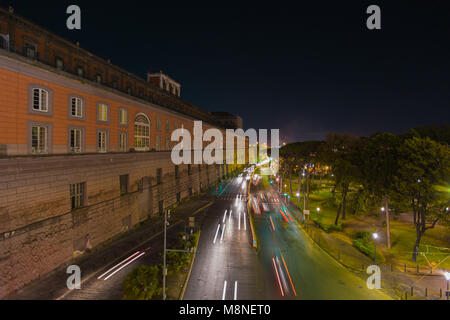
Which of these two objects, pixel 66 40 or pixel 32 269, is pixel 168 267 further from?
pixel 66 40

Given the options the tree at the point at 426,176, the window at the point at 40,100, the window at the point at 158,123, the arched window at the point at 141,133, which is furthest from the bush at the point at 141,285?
the window at the point at 158,123

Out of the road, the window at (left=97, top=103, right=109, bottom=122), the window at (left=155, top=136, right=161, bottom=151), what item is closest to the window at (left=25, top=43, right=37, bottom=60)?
the window at (left=97, top=103, right=109, bottom=122)

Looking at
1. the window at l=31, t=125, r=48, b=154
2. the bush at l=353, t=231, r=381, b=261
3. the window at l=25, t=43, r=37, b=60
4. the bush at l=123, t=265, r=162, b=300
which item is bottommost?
the bush at l=353, t=231, r=381, b=261

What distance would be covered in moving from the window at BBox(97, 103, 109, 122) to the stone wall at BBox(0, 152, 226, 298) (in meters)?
4.07

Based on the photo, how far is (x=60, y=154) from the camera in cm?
1998

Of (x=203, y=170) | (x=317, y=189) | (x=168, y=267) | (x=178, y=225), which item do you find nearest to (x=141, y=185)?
(x=178, y=225)

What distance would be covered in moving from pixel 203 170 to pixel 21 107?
45434mm

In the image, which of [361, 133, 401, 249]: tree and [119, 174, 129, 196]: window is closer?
[361, 133, 401, 249]: tree

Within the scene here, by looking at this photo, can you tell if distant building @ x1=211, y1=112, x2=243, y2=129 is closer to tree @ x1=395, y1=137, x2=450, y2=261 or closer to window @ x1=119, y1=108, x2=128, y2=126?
window @ x1=119, y1=108, x2=128, y2=126

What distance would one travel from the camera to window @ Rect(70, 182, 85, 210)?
21.2m

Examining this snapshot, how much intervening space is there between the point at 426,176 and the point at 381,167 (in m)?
5.38

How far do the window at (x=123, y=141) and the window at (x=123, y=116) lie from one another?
1.29m

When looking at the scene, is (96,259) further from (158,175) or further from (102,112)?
(158,175)

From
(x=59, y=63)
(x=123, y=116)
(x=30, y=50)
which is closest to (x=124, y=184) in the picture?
(x=123, y=116)
